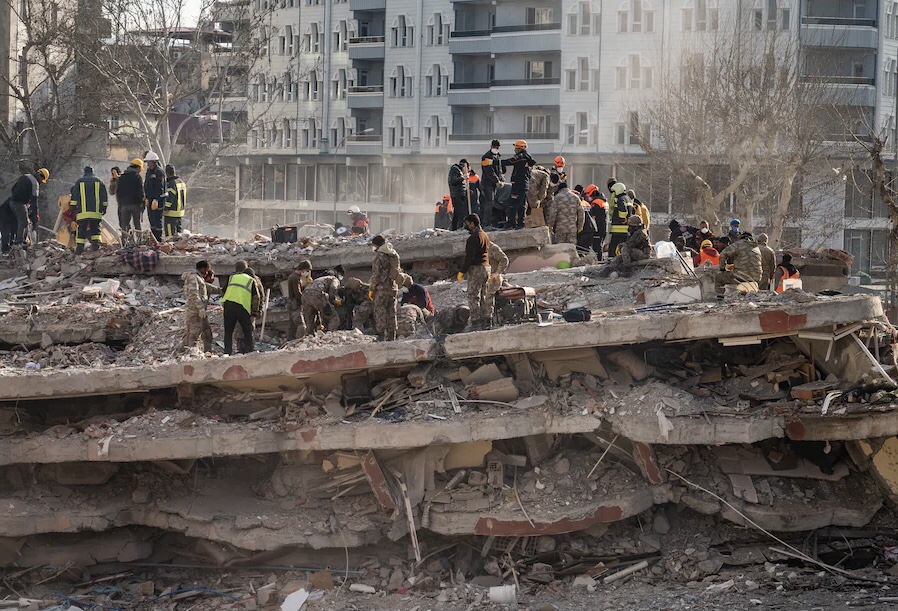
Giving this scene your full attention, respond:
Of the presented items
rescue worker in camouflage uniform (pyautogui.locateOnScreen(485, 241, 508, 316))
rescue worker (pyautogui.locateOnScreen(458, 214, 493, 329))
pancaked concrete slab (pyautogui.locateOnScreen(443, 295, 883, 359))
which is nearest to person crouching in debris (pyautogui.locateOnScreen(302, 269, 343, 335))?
rescue worker (pyautogui.locateOnScreen(458, 214, 493, 329))

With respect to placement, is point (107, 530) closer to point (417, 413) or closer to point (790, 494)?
point (417, 413)

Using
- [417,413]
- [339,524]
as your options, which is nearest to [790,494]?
[417,413]

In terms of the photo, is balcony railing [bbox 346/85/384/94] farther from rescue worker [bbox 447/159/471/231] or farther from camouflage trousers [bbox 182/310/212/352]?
camouflage trousers [bbox 182/310/212/352]

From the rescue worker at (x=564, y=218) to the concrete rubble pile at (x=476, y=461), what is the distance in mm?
5392

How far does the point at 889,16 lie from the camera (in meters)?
40.8

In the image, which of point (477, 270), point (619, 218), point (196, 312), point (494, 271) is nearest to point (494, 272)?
point (494, 271)

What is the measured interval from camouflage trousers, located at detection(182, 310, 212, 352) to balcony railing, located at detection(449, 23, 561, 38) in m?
30.7

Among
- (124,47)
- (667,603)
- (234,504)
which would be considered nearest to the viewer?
(667,603)

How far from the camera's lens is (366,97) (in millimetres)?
50531

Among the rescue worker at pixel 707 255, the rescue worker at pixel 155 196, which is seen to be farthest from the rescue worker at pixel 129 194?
the rescue worker at pixel 707 255

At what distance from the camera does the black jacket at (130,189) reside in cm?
2056

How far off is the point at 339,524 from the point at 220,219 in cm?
4229

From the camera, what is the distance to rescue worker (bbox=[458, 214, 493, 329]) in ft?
46.3

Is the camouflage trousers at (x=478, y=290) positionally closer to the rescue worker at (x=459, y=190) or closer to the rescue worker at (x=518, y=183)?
the rescue worker at (x=518, y=183)
